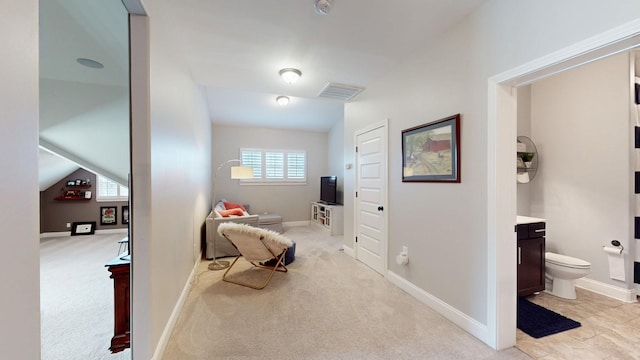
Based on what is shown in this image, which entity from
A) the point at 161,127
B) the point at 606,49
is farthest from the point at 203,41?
the point at 606,49

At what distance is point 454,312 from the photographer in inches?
86.2

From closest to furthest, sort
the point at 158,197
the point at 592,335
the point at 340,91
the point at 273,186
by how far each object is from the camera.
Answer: the point at 158,197
the point at 592,335
the point at 340,91
the point at 273,186

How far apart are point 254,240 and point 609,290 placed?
Answer: 3.93 metres

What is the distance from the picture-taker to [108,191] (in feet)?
19.7

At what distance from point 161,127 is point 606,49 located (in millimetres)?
2876

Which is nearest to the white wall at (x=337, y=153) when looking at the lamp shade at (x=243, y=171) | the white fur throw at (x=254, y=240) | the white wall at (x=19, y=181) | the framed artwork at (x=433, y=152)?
the lamp shade at (x=243, y=171)

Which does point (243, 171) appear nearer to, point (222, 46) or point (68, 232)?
point (222, 46)

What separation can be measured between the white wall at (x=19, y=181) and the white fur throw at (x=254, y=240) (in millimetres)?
2155

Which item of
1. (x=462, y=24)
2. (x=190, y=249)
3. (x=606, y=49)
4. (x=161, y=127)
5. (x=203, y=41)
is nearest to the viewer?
(x=606, y=49)

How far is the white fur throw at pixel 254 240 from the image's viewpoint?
2885 mm

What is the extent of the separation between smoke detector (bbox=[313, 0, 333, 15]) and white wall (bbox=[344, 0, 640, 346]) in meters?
1.22

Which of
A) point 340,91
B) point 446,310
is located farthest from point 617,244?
point 340,91

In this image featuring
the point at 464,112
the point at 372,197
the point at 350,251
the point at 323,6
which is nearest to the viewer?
the point at 323,6

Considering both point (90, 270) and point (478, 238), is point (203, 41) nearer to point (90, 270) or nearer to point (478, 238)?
point (478, 238)
